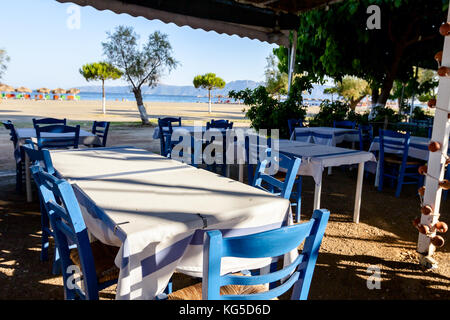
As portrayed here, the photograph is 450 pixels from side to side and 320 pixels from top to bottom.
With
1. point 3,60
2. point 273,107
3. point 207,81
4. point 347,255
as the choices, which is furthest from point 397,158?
point 207,81

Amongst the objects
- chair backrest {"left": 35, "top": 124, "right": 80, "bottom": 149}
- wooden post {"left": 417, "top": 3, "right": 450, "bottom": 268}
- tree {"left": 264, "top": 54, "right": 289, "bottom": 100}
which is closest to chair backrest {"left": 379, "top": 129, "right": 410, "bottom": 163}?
wooden post {"left": 417, "top": 3, "right": 450, "bottom": 268}

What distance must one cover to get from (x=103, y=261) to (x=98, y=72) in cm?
1636

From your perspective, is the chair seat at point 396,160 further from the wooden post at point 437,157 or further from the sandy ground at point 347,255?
the wooden post at point 437,157

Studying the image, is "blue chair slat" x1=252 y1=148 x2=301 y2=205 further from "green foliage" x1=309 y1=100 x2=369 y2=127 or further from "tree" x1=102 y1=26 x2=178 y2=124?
"tree" x1=102 y1=26 x2=178 y2=124

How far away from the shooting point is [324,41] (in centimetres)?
807

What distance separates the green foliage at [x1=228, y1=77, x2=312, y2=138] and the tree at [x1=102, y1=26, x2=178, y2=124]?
294 inches

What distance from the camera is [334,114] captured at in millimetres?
7914

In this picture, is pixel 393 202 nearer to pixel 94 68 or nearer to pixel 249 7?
pixel 249 7

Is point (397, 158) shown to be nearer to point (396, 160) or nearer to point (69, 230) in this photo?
point (396, 160)

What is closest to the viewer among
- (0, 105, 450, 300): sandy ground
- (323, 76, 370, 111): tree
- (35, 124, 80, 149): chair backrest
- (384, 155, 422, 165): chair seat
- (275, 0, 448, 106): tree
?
(0, 105, 450, 300): sandy ground

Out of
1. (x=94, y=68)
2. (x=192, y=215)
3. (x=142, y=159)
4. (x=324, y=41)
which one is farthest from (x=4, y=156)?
(x=94, y=68)

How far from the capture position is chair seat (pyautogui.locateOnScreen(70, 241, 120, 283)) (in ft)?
5.24
